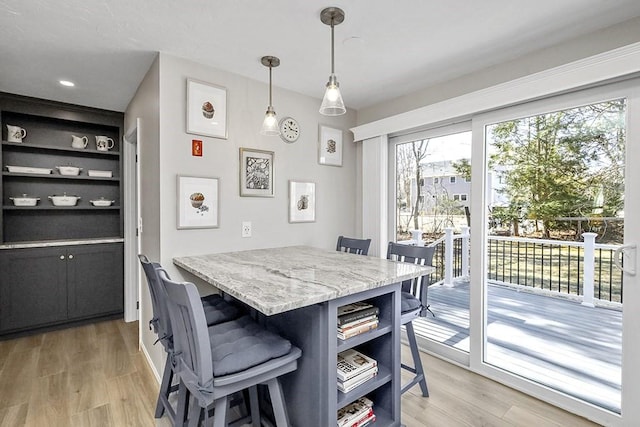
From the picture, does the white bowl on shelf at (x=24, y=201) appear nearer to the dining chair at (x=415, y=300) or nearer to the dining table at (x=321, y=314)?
the dining table at (x=321, y=314)

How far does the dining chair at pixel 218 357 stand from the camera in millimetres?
1170

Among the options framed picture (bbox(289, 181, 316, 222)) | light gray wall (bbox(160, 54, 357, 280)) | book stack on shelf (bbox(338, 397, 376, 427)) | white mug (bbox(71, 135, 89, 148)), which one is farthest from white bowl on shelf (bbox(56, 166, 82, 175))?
book stack on shelf (bbox(338, 397, 376, 427))

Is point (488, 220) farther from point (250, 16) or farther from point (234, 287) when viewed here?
point (250, 16)

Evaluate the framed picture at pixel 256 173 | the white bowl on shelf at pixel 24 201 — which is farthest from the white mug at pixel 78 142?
the framed picture at pixel 256 173

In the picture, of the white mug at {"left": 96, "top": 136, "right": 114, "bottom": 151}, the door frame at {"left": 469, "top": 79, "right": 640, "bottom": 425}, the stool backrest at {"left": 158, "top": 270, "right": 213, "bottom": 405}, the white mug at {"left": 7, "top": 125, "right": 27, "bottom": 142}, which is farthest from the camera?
the white mug at {"left": 96, "top": 136, "right": 114, "bottom": 151}

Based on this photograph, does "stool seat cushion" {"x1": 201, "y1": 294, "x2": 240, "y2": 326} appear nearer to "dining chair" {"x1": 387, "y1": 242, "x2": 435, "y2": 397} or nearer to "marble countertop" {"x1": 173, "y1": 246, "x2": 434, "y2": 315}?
"marble countertop" {"x1": 173, "y1": 246, "x2": 434, "y2": 315}

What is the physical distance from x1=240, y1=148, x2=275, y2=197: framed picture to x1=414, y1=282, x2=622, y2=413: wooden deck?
200 cm

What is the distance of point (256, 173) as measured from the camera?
104 inches

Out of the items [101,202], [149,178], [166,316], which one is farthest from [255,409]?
[101,202]

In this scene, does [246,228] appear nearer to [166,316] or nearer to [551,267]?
[166,316]

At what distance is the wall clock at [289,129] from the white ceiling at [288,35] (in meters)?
0.33

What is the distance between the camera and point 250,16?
1.77m

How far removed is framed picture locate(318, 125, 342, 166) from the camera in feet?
10.2

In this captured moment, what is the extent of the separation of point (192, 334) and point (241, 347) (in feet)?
0.83
